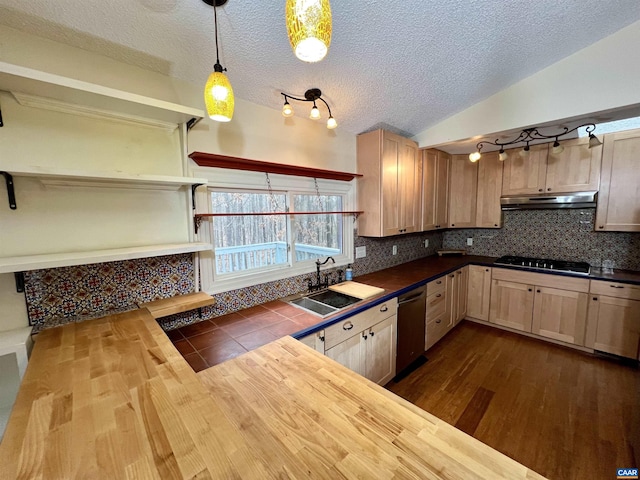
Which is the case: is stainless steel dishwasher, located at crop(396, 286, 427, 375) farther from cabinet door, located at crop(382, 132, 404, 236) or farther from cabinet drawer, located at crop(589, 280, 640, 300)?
cabinet drawer, located at crop(589, 280, 640, 300)

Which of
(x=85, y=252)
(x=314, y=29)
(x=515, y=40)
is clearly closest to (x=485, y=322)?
(x=515, y=40)

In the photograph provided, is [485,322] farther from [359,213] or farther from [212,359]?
[212,359]

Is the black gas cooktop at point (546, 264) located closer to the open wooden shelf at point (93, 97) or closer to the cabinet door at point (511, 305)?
the cabinet door at point (511, 305)

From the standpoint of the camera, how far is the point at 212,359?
1.27m

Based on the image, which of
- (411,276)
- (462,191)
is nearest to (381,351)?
(411,276)

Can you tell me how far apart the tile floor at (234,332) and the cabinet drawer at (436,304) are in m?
1.60

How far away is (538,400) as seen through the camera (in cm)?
211

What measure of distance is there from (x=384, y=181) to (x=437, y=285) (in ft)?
4.32

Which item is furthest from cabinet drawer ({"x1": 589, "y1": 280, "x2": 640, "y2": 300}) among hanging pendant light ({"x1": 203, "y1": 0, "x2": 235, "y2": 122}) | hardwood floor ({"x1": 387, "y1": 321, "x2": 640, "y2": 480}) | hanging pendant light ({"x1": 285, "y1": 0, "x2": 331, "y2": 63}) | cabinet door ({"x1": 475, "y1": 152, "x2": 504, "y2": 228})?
hanging pendant light ({"x1": 203, "y1": 0, "x2": 235, "y2": 122})

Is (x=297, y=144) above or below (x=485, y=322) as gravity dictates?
above

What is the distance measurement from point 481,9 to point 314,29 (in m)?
1.44

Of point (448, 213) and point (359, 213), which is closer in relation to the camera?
point (359, 213)

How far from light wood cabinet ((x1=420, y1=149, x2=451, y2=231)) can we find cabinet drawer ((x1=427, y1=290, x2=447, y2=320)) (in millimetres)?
840

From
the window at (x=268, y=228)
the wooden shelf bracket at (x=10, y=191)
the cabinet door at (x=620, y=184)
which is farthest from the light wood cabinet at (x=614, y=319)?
the wooden shelf bracket at (x=10, y=191)
